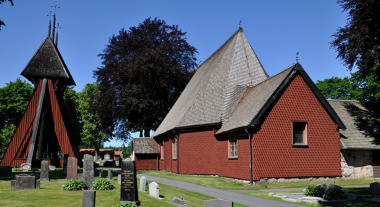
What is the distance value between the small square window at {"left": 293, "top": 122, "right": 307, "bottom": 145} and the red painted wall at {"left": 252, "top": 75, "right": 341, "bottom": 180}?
27 cm

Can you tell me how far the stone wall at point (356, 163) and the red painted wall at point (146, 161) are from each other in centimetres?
2004

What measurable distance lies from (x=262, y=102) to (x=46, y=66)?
2049cm

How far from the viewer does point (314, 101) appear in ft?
72.1

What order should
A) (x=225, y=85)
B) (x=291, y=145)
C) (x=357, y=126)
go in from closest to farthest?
(x=291, y=145)
(x=357, y=126)
(x=225, y=85)

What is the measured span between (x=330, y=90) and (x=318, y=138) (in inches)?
1580

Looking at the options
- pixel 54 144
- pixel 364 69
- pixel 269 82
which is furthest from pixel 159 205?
pixel 54 144

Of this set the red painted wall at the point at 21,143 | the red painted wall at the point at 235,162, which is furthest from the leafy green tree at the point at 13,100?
the red painted wall at the point at 235,162

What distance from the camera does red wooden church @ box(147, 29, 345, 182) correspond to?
20.3m

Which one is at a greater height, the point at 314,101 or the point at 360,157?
the point at 314,101

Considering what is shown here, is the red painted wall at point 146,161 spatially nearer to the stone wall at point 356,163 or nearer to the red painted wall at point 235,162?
the red painted wall at point 235,162

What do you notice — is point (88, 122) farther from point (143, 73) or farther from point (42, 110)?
point (42, 110)

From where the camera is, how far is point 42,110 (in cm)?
2883

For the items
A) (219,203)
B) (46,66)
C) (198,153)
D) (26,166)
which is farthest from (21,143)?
(219,203)

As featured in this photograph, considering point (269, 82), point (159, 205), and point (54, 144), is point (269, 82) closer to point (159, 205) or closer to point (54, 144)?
point (159, 205)
